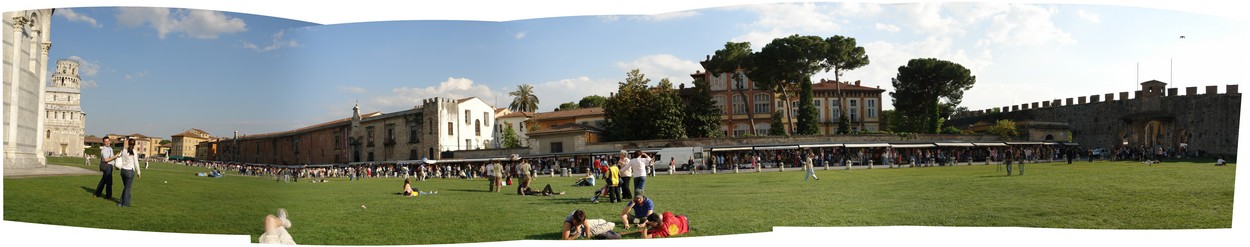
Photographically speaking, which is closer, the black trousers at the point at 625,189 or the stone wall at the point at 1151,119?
the black trousers at the point at 625,189

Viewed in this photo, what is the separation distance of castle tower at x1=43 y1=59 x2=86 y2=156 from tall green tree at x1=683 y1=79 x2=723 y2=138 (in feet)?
39.3

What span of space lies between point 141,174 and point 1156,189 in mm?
17592

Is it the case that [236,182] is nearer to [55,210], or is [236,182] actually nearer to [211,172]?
[211,172]

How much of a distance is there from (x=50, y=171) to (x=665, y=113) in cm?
1427

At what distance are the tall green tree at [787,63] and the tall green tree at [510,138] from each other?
6.04m

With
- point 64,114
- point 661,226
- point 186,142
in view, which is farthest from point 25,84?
point 661,226

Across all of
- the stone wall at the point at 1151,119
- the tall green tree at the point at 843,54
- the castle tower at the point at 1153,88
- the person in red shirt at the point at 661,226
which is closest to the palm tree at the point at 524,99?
the person in red shirt at the point at 661,226

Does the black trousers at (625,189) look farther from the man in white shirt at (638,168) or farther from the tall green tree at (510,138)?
the tall green tree at (510,138)

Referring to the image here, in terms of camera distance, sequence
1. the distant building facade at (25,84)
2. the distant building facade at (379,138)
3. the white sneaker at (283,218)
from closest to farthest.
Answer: the white sneaker at (283,218) → the distant building facade at (25,84) → the distant building facade at (379,138)

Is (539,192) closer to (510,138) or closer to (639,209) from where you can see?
(510,138)

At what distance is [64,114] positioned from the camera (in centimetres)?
1400

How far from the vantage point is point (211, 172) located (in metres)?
14.3

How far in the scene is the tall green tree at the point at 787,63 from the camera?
17047 millimetres

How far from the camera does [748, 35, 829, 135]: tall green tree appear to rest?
1705 cm
